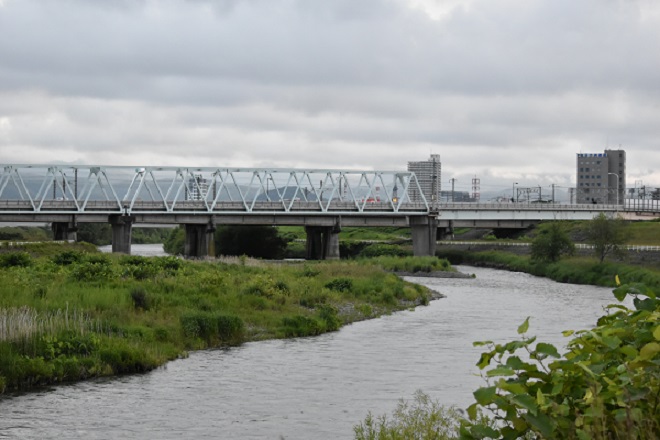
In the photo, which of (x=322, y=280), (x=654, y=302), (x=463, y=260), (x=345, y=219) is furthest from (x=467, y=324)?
(x=463, y=260)

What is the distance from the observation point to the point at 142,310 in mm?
40156

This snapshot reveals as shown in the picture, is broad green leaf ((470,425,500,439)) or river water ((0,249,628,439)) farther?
river water ((0,249,628,439))

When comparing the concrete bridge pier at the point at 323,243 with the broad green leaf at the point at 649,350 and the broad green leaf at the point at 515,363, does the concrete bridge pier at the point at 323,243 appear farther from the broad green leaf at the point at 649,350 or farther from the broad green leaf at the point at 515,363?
the broad green leaf at the point at 649,350

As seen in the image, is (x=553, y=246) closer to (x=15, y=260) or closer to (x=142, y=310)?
(x=15, y=260)

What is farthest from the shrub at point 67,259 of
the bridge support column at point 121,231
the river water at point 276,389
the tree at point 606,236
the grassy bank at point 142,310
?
the tree at point 606,236

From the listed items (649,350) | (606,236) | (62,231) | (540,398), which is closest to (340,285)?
(606,236)

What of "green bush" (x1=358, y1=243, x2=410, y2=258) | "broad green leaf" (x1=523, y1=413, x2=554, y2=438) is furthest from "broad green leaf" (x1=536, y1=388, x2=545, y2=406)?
"green bush" (x1=358, y1=243, x2=410, y2=258)

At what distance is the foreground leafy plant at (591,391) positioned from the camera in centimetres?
921

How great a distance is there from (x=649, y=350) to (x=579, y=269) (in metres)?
86.3

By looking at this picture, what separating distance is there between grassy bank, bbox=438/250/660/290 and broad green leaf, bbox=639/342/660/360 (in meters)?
64.7

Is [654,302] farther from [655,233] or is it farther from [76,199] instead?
[655,233]

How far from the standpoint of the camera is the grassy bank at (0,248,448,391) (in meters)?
29.7

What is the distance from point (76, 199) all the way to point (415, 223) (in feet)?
147

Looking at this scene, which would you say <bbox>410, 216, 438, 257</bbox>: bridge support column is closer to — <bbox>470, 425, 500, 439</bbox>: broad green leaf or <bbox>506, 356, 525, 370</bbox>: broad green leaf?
<bbox>470, 425, 500, 439</bbox>: broad green leaf
